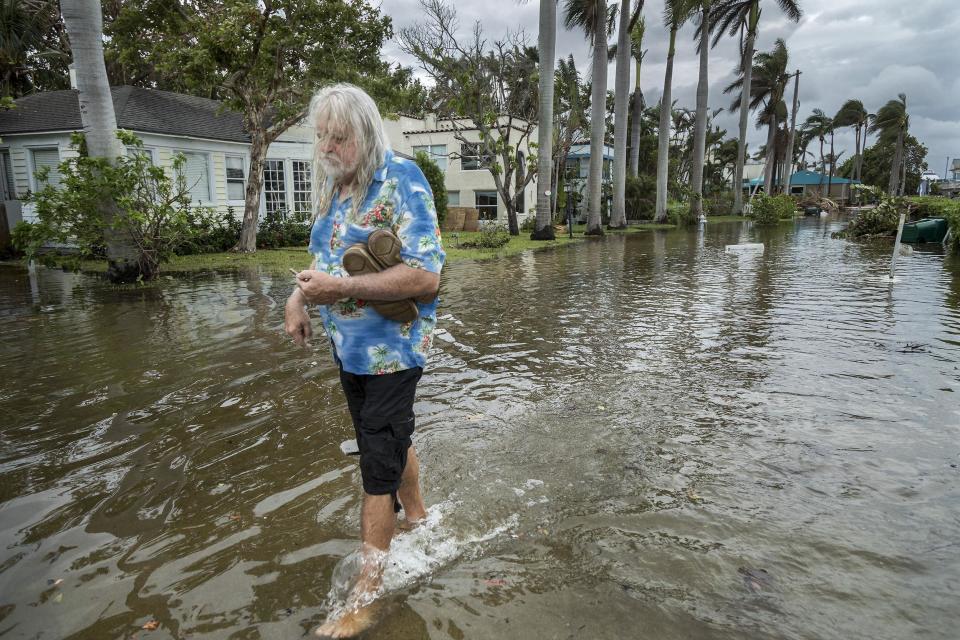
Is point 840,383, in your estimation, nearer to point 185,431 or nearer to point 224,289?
point 185,431

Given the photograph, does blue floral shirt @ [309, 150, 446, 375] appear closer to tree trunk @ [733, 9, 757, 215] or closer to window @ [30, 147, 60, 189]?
window @ [30, 147, 60, 189]

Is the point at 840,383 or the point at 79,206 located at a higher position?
the point at 79,206

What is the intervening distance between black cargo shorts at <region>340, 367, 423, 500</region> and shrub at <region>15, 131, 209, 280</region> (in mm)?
10624

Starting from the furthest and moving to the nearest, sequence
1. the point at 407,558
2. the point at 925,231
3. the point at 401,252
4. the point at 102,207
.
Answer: the point at 925,231 → the point at 102,207 → the point at 407,558 → the point at 401,252

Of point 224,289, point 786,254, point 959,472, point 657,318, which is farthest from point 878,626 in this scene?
point 786,254

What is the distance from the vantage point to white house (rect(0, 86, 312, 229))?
17078 mm

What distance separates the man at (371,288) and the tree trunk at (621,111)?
94.3 ft

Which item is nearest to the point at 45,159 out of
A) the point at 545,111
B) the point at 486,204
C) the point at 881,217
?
the point at 545,111

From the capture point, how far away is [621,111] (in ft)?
95.7

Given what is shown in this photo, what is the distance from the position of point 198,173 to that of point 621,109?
19.7m

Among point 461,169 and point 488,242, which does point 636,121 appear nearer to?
point 461,169

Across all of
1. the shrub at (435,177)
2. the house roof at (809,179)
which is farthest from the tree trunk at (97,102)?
the house roof at (809,179)

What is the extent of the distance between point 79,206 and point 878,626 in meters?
12.8

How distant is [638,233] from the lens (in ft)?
92.0
